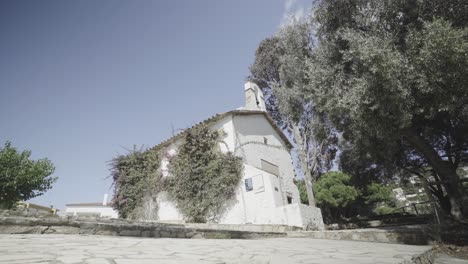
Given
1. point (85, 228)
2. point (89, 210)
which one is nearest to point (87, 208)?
point (89, 210)

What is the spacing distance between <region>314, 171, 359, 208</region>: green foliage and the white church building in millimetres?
2933

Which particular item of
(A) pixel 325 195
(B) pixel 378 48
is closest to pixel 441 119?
(B) pixel 378 48

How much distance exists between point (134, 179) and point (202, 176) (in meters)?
5.94

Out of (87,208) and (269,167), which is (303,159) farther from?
(87,208)

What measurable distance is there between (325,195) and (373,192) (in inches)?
208

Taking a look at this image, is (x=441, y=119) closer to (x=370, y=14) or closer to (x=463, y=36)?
(x=463, y=36)

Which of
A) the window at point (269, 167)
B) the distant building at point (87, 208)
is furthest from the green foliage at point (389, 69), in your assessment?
the distant building at point (87, 208)

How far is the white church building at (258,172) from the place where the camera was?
37.2 ft

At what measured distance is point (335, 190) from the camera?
18.2 metres

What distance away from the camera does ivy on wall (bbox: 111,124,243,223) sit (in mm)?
12758

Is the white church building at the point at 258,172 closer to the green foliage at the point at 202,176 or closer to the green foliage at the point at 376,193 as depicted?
the green foliage at the point at 202,176

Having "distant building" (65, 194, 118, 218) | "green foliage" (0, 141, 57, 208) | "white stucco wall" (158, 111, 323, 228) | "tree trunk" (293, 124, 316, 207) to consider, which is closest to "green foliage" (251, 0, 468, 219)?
"white stucco wall" (158, 111, 323, 228)

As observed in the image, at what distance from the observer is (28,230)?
361 cm

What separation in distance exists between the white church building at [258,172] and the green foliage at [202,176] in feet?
1.60
